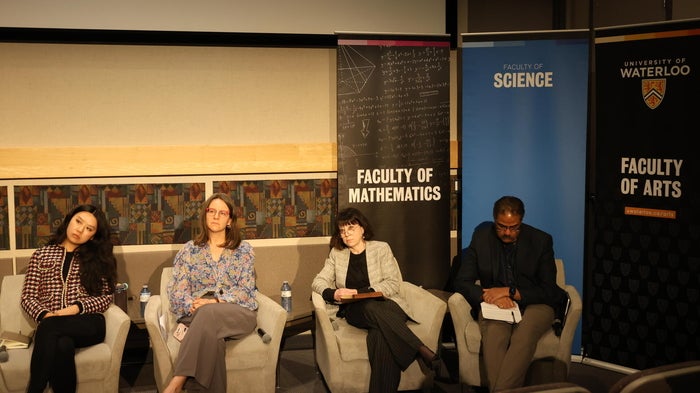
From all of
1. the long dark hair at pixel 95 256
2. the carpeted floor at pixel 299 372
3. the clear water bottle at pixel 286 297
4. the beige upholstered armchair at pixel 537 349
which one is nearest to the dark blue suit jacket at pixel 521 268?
the beige upholstered armchair at pixel 537 349

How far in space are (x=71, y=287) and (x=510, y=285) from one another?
2.68m

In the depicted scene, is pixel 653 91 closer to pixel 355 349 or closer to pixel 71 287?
pixel 355 349

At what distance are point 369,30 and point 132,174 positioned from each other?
2.02m

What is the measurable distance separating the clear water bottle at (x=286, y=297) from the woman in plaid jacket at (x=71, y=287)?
1.24 meters

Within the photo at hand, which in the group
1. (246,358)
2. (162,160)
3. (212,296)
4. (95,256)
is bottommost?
(246,358)

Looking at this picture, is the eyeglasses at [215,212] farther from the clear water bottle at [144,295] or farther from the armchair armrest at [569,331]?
the armchair armrest at [569,331]

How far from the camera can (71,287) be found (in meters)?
4.62

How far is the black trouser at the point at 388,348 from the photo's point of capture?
453cm

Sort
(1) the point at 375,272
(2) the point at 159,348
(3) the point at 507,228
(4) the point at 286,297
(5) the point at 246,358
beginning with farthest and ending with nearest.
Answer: (4) the point at 286,297 < (1) the point at 375,272 < (3) the point at 507,228 < (5) the point at 246,358 < (2) the point at 159,348

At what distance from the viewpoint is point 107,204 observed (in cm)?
540

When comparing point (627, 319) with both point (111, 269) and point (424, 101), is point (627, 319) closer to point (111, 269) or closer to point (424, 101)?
point (424, 101)

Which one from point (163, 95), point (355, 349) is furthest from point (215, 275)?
point (163, 95)

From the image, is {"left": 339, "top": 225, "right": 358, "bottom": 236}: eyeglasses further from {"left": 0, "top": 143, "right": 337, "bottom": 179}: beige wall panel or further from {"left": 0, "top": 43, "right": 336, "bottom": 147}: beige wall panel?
{"left": 0, "top": 43, "right": 336, "bottom": 147}: beige wall panel

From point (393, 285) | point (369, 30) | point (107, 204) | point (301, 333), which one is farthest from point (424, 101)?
point (107, 204)
